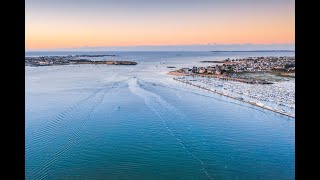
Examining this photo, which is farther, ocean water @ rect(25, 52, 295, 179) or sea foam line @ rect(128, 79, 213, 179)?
sea foam line @ rect(128, 79, 213, 179)

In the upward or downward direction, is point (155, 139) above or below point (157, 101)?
below

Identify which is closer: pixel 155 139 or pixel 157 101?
pixel 155 139

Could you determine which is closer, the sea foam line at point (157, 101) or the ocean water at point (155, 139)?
the ocean water at point (155, 139)
